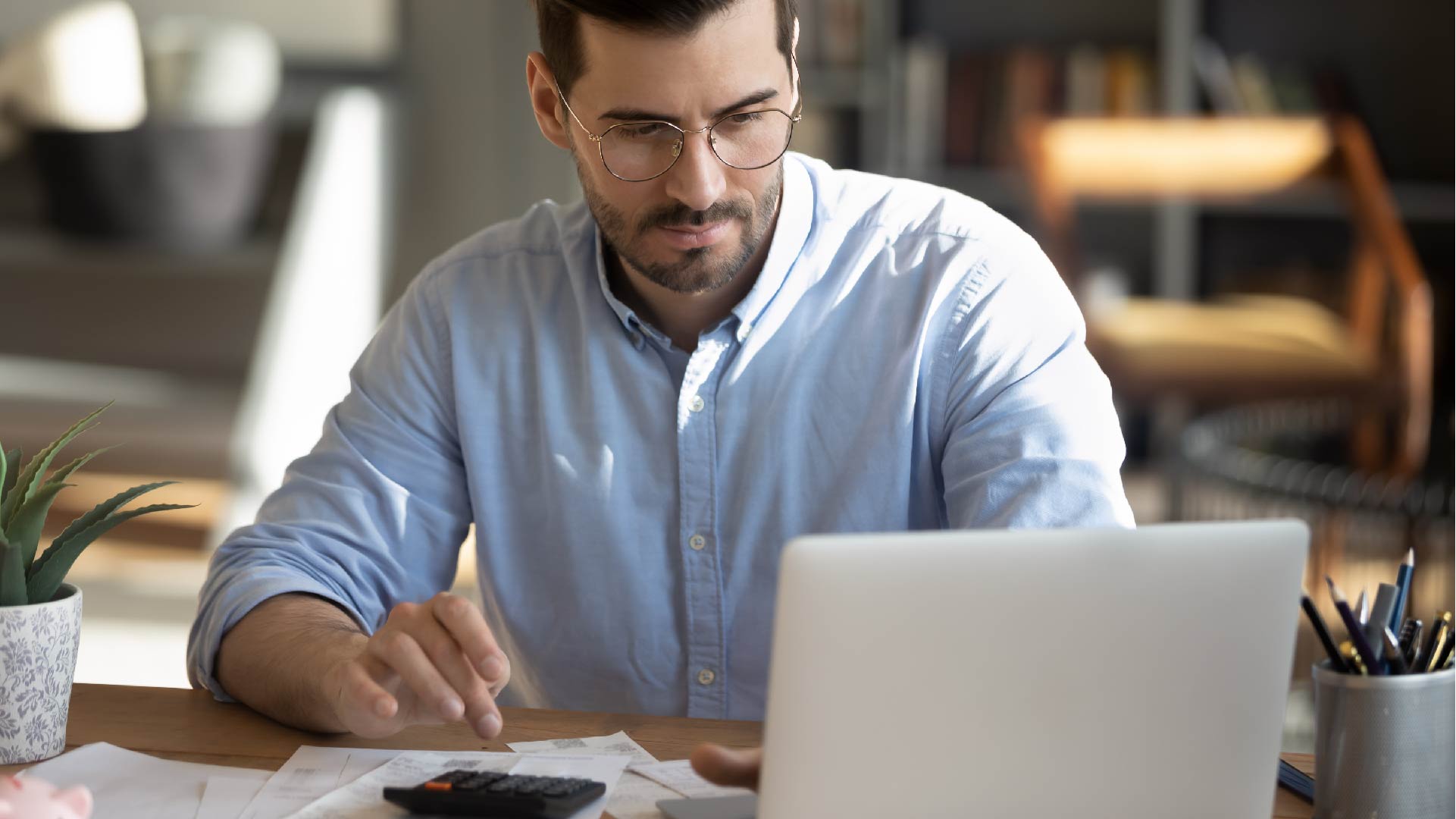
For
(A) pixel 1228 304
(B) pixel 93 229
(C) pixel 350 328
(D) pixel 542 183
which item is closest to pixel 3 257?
(B) pixel 93 229

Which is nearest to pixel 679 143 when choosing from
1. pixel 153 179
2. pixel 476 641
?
pixel 476 641

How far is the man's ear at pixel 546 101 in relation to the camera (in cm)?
144

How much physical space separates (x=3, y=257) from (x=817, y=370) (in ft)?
9.16

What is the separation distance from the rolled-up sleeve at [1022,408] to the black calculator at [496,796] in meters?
0.41

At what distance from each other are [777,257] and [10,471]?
2.15 feet

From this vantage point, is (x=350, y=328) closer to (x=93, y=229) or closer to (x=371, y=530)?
(x=93, y=229)

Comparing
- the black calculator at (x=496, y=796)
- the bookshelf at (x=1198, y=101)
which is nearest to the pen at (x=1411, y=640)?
the black calculator at (x=496, y=796)

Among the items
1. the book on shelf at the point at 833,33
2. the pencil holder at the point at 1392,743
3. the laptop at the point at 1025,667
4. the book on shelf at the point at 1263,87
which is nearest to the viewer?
the laptop at the point at 1025,667

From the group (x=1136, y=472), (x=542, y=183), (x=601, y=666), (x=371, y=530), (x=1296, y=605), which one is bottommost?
(x=1136, y=472)

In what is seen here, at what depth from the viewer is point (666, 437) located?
1.40 meters

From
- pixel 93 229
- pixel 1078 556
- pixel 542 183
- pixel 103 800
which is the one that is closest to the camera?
pixel 1078 556

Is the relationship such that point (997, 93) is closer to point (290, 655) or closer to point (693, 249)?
point (693, 249)

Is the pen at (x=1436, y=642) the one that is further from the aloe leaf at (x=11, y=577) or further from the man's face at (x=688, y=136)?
the aloe leaf at (x=11, y=577)

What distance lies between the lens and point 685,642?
4.55 feet
